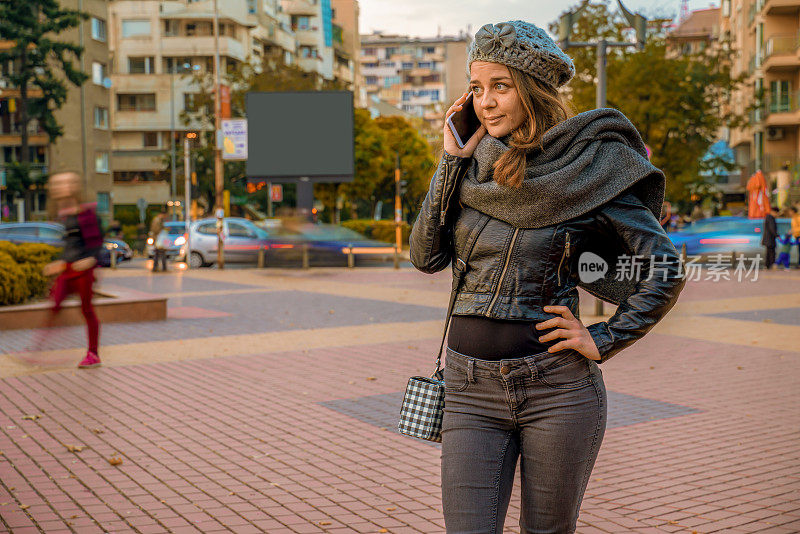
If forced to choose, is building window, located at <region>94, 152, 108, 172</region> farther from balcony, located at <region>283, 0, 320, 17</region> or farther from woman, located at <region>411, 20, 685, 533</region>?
woman, located at <region>411, 20, 685, 533</region>

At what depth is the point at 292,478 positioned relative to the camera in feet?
18.3

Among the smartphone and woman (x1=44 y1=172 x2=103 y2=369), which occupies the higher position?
the smartphone

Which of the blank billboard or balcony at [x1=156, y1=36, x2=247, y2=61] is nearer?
the blank billboard

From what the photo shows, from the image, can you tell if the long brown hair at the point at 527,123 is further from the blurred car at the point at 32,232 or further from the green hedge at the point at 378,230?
the green hedge at the point at 378,230

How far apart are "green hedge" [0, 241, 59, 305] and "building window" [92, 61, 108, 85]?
46.0m

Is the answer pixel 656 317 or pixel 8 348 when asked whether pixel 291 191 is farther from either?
pixel 656 317

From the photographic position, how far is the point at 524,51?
2.53m

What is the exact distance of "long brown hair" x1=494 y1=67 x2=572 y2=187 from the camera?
98.6 inches

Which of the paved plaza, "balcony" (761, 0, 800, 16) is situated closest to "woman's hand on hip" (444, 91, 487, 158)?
the paved plaza

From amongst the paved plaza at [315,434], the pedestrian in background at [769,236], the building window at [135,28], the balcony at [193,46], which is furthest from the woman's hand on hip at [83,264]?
the building window at [135,28]

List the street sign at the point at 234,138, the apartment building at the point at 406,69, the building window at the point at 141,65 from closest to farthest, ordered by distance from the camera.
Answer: the street sign at the point at 234,138 → the building window at the point at 141,65 → the apartment building at the point at 406,69

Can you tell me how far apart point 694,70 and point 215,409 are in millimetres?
36444

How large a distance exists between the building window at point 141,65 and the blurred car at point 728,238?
185 feet

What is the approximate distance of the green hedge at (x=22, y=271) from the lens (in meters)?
13.7
